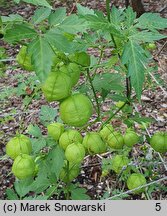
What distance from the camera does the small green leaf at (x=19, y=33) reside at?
0.98 metres

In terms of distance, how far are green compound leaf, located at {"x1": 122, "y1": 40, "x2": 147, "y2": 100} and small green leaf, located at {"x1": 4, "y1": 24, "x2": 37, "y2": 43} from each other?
0.24m

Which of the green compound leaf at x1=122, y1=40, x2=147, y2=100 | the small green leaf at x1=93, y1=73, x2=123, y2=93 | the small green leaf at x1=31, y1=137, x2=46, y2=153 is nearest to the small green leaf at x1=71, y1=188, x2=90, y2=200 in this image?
the small green leaf at x1=31, y1=137, x2=46, y2=153

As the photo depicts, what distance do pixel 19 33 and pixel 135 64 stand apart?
293mm

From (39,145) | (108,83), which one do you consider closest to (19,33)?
(108,83)

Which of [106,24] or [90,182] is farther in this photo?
[90,182]

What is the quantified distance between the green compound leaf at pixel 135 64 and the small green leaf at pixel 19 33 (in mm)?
239

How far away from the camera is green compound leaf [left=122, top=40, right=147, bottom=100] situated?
100 cm

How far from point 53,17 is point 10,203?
66 centimetres

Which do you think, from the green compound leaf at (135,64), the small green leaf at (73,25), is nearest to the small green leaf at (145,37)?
the green compound leaf at (135,64)

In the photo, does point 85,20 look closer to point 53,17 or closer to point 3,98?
point 53,17

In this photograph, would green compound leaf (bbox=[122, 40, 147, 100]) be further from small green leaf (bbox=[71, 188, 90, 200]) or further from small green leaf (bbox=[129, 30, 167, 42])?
→ small green leaf (bbox=[71, 188, 90, 200])

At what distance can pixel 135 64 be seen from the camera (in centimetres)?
101

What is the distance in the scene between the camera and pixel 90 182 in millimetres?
2277

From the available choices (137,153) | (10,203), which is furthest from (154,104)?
(10,203)
